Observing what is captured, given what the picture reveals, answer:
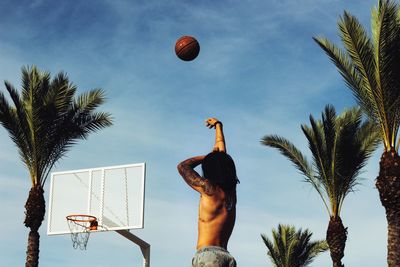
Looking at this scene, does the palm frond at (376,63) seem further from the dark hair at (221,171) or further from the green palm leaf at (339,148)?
the dark hair at (221,171)

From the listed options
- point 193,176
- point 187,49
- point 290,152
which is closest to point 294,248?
point 290,152

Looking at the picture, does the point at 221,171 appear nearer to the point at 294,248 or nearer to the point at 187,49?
the point at 187,49

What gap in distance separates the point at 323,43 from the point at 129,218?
300 inches

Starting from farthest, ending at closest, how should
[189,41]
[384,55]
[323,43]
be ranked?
1. [323,43]
2. [384,55]
3. [189,41]

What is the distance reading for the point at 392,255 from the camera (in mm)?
16141

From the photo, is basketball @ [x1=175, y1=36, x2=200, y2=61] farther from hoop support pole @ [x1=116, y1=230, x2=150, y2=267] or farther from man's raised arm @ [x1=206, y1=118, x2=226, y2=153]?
hoop support pole @ [x1=116, y1=230, x2=150, y2=267]

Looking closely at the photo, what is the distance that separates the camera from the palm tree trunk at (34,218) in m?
19.5

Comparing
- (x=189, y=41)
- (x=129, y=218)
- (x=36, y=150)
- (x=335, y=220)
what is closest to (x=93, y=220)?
(x=129, y=218)

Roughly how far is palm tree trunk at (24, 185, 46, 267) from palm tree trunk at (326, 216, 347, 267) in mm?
8619

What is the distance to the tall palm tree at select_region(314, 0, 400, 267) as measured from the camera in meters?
15.8

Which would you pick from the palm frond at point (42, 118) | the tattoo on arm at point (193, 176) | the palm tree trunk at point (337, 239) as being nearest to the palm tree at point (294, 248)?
the palm tree trunk at point (337, 239)

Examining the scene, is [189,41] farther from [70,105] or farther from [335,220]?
[335,220]

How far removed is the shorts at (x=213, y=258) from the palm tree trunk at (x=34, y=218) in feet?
45.3

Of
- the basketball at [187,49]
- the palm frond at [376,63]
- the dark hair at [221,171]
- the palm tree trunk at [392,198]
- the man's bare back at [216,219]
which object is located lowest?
the man's bare back at [216,219]
